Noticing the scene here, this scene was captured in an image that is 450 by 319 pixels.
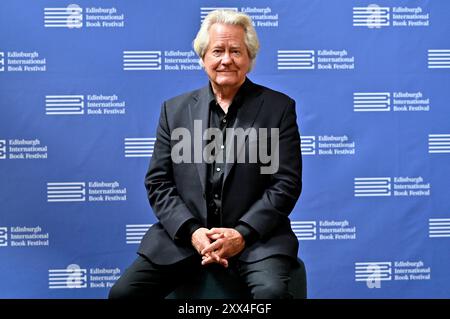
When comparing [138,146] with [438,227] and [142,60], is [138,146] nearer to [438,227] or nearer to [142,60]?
[142,60]

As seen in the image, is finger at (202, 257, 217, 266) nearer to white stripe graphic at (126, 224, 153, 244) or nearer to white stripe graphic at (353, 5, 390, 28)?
white stripe graphic at (126, 224, 153, 244)

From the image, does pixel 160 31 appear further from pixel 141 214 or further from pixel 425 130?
pixel 425 130

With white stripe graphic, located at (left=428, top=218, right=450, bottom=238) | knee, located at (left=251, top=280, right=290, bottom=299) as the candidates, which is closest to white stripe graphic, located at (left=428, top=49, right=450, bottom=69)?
white stripe graphic, located at (left=428, top=218, right=450, bottom=238)

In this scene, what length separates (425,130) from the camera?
459 centimetres

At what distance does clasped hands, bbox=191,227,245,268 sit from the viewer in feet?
10.3

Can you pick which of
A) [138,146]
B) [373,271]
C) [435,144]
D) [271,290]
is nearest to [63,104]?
[138,146]

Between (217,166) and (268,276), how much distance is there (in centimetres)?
63

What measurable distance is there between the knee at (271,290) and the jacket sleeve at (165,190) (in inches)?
19.2

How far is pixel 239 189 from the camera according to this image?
3289 mm

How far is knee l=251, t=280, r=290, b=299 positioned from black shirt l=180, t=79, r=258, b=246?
0.28m

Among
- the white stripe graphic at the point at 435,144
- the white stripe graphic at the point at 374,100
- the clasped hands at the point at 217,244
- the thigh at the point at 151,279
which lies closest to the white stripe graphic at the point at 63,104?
the thigh at the point at 151,279

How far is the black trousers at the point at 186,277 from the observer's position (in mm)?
3000

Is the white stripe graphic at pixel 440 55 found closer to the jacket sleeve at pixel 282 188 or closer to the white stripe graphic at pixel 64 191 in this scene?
the jacket sleeve at pixel 282 188

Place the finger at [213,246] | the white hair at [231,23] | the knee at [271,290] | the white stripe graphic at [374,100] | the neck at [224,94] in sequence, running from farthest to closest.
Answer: the white stripe graphic at [374,100] → the neck at [224,94] → the white hair at [231,23] → the finger at [213,246] → the knee at [271,290]
